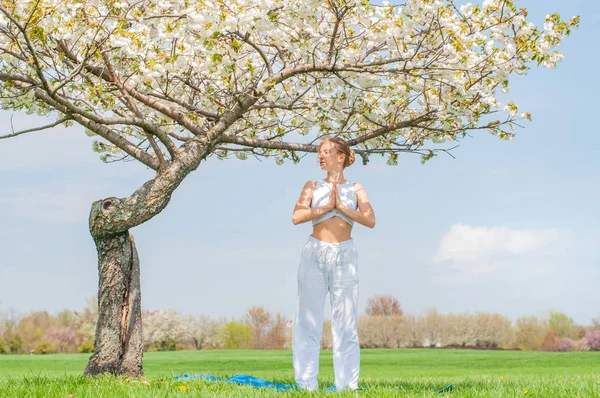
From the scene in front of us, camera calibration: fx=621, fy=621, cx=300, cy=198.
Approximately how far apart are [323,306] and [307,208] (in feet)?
3.40

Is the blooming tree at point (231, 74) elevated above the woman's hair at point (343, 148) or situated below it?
above

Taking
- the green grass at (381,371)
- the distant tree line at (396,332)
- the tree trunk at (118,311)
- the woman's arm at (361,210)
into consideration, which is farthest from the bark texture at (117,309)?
the distant tree line at (396,332)

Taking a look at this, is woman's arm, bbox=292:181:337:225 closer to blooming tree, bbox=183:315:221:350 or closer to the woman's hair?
the woman's hair

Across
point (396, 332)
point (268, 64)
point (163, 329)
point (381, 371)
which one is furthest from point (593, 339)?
point (268, 64)

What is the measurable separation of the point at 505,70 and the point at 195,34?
3699mm

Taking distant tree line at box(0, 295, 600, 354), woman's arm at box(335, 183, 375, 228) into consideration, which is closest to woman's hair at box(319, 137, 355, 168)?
woman's arm at box(335, 183, 375, 228)

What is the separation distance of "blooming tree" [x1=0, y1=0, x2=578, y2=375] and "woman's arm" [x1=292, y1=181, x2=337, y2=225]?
1486mm

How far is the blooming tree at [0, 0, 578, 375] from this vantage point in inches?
265

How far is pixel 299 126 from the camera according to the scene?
9.49 meters

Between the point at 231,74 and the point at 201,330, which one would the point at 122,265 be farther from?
the point at 201,330

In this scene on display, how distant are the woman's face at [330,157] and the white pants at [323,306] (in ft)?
2.70

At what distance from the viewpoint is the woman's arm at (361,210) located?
633 cm

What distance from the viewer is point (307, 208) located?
6.52 metres

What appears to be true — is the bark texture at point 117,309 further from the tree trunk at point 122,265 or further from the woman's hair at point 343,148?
the woman's hair at point 343,148
